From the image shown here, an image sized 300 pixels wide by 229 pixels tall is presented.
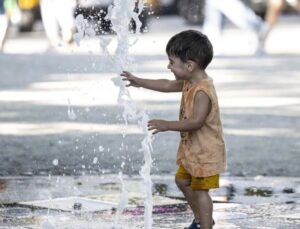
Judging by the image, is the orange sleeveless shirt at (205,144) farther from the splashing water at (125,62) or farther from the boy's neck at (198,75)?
the splashing water at (125,62)

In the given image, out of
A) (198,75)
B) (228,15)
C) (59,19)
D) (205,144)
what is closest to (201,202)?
(205,144)

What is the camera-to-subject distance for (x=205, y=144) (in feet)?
20.1

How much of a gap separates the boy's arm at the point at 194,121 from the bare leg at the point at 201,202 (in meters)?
0.34

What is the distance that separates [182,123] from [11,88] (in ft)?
31.4

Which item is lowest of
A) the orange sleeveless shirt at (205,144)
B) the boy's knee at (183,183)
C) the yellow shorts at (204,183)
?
the boy's knee at (183,183)

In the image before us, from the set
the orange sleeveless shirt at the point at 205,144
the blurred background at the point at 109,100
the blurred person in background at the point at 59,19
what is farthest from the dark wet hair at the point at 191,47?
the blurred person in background at the point at 59,19

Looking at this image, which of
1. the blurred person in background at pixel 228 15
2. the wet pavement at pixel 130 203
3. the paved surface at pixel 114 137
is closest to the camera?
the wet pavement at pixel 130 203

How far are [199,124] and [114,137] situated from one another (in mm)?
5035

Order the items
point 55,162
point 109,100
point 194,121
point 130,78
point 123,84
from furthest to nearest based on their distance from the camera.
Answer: point 109,100
point 55,162
point 123,84
point 130,78
point 194,121

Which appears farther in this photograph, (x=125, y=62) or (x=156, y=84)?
(x=125, y=62)

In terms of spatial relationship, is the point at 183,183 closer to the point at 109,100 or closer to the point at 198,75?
the point at 198,75

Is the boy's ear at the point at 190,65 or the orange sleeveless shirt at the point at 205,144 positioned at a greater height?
the boy's ear at the point at 190,65

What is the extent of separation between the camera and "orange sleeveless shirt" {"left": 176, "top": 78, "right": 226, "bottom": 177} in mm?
6129

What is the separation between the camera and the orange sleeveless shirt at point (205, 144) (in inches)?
241
